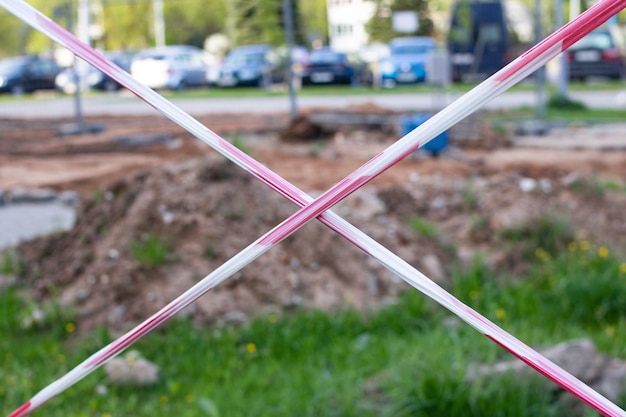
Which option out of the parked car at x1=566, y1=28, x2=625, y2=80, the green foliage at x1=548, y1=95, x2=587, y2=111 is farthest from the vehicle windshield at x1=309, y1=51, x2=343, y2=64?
the parked car at x1=566, y1=28, x2=625, y2=80

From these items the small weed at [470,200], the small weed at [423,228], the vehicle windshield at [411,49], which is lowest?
the small weed at [423,228]

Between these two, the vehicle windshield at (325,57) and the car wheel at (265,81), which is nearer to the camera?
the vehicle windshield at (325,57)

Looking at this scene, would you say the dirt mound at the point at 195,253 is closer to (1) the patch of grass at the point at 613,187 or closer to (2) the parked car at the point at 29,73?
(1) the patch of grass at the point at 613,187

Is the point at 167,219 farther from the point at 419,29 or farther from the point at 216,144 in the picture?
the point at 419,29

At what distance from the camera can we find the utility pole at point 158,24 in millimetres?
19719

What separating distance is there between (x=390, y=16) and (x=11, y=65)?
24.0 metres

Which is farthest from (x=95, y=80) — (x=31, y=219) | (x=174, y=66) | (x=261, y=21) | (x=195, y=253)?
(x=195, y=253)

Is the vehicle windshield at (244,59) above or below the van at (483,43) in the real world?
below

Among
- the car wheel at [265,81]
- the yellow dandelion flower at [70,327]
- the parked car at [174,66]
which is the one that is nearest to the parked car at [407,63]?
the car wheel at [265,81]

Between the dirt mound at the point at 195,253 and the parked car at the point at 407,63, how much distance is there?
9066mm

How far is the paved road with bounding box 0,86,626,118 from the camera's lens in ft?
62.1

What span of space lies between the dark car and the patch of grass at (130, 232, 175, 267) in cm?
1445

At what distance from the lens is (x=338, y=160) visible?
10664 millimetres

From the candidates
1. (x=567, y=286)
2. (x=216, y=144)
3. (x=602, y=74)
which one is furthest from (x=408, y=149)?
(x=602, y=74)
